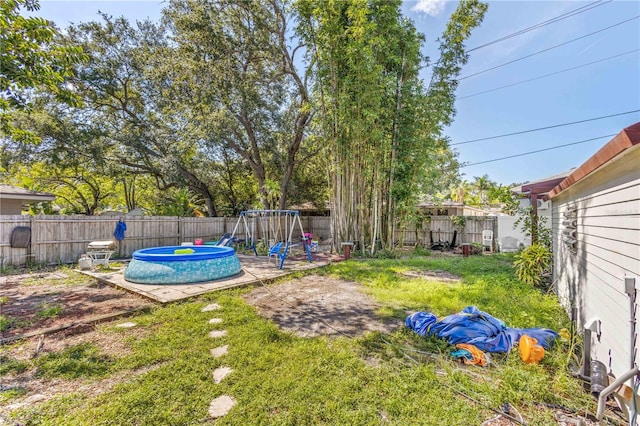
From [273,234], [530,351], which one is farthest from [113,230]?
[530,351]

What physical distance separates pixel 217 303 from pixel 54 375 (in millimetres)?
2062

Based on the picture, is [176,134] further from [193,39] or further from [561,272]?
[561,272]

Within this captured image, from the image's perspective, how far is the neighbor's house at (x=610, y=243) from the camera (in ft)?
5.89

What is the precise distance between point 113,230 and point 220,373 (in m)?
8.51

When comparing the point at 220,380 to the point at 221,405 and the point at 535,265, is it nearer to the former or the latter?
the point at 221,405

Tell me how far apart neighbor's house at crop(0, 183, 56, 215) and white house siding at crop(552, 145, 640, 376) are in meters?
13.2

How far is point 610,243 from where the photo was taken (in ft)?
7.47

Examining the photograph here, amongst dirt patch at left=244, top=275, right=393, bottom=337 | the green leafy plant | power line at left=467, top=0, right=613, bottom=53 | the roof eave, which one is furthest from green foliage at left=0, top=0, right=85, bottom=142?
the green leafy plant

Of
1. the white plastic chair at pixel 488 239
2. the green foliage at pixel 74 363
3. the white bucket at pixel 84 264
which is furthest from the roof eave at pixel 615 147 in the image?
the white plastic chair at pixel 488 239

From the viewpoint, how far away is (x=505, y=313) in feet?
12.8

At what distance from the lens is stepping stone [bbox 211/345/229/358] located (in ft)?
9.08

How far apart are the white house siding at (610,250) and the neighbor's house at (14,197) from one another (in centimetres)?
1320

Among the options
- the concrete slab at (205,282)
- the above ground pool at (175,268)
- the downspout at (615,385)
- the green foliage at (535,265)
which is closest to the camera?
the downspout at (615,385)

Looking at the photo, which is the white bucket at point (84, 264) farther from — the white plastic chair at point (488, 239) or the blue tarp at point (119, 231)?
the white plastic chair at point (488, 239)
